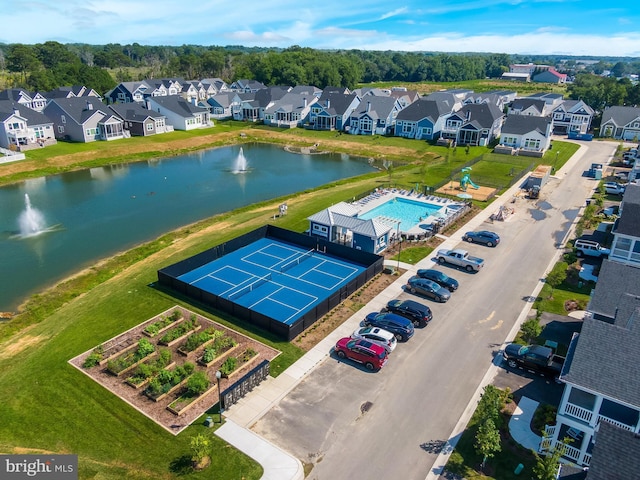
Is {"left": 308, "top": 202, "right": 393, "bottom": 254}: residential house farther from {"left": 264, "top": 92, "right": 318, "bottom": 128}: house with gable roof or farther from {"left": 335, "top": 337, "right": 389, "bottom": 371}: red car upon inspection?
{"left": 264, "top": 92, "right": 318, "bottom": 128}: house with gable roof

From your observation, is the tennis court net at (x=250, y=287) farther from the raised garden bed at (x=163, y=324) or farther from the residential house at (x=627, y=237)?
the residential house at (x=627, y=237)

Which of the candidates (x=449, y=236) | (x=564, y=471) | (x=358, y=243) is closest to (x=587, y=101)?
(x=449, y=236)

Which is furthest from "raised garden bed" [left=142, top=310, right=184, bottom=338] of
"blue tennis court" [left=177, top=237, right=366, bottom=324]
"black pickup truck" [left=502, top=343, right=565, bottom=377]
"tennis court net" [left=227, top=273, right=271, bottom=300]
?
"black pickup truck" [left=502, top=343, right=565, bottom=377]

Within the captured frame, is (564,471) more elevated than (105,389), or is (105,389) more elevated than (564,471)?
(564,471)

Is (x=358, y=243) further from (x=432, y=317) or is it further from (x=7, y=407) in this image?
(x=7, y=407)

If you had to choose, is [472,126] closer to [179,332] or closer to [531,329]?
[531,329]

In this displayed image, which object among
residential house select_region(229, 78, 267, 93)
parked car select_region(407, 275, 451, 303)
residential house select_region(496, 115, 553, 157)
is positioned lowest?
parked car select_region(407, 275, 451, 303)

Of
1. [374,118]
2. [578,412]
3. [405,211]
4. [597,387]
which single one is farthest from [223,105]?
[597,387]
